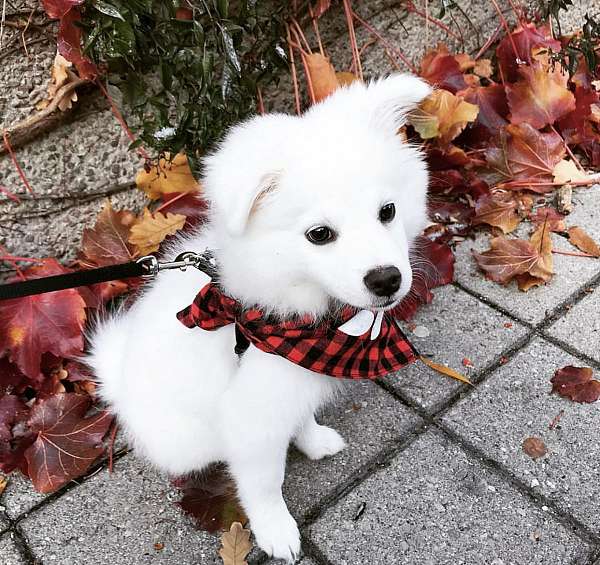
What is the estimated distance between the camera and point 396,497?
1.98 meters

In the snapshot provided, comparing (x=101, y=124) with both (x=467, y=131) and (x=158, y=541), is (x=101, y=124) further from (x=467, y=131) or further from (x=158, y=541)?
(x=467, y=131)

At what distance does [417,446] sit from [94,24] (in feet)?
6.04

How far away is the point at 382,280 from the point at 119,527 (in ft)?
4.11

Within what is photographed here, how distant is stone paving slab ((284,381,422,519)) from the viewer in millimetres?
2037

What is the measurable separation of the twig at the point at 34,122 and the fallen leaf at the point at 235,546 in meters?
1.61

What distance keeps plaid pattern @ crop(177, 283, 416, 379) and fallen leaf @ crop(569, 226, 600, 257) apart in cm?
162

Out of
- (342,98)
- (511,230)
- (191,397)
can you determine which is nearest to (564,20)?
(511,230)

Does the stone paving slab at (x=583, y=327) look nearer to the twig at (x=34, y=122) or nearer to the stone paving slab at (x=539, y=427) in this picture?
the stone paving slab at (x=539, y=427)

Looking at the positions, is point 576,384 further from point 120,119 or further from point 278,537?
point 120,119

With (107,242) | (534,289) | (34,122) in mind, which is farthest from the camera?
(534,289)

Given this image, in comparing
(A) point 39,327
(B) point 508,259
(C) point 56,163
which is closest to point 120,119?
(C) point 56,163

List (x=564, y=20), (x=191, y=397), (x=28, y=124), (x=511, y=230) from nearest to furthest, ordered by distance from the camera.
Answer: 1. (x=191, y=397)
2. (x=28, y=124)
3. (x=511, y=230)
4. (x=564, y=20)

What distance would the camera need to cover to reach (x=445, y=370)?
2.36 m

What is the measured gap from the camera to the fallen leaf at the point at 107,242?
8.38ft
